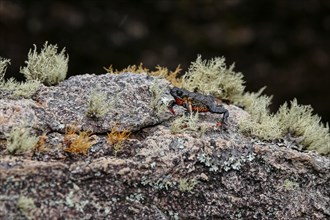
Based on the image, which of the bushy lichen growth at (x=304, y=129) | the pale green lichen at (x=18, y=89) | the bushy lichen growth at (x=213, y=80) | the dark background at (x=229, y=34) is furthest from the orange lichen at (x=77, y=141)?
the dark background at (x=229, y=34)

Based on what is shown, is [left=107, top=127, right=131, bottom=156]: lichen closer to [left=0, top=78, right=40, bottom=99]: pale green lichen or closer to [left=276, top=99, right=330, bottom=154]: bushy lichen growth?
[left=0, top=78, right=40, bottom=99]: pale green lichen

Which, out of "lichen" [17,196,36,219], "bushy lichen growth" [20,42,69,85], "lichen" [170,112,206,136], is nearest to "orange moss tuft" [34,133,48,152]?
"lichen" [17,196,36,219]

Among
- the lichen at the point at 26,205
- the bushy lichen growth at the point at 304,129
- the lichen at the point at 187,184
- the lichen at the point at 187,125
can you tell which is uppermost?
the bushy lichen growth at the point at 304,129

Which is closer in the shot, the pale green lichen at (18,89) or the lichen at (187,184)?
the lichen at (187,184)

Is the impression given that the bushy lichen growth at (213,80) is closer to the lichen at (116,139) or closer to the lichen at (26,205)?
the lichen at (116,139)

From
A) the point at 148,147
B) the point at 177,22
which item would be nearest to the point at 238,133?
the point at 148,147

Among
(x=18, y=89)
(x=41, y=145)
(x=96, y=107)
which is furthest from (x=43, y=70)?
(x=41, y=145)
